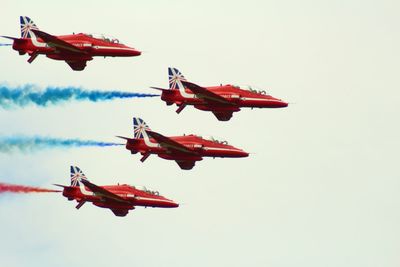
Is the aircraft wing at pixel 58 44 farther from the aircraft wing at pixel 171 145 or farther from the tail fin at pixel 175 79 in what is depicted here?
the aircraft wing at pixel 171 145

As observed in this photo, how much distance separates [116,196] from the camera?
563ft

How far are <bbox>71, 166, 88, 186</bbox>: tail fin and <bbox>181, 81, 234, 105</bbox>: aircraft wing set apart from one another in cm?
1339

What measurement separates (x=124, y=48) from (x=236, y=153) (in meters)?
14.8

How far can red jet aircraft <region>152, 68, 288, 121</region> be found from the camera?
565 ft

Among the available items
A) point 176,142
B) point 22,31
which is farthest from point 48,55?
point 176,142

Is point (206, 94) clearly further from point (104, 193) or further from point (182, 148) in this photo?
point (104, 193)

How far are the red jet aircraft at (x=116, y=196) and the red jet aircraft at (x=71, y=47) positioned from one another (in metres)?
11.8

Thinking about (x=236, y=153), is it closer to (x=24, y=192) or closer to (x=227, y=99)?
(x=227, y=99)

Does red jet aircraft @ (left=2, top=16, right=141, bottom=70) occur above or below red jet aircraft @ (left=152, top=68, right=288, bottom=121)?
above

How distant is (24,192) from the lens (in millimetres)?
173875

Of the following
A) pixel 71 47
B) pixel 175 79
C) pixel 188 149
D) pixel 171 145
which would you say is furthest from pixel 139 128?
pixel 71 47

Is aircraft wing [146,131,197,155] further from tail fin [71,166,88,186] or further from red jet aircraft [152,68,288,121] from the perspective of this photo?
tail fin [71,166,88,186]

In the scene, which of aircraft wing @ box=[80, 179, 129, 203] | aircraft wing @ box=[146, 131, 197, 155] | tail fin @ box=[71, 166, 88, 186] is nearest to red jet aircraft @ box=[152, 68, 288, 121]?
aircraft wing @ box=[146, 131, 197, 155]

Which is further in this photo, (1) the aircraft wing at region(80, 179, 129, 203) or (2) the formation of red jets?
(2) the formation of red jets
